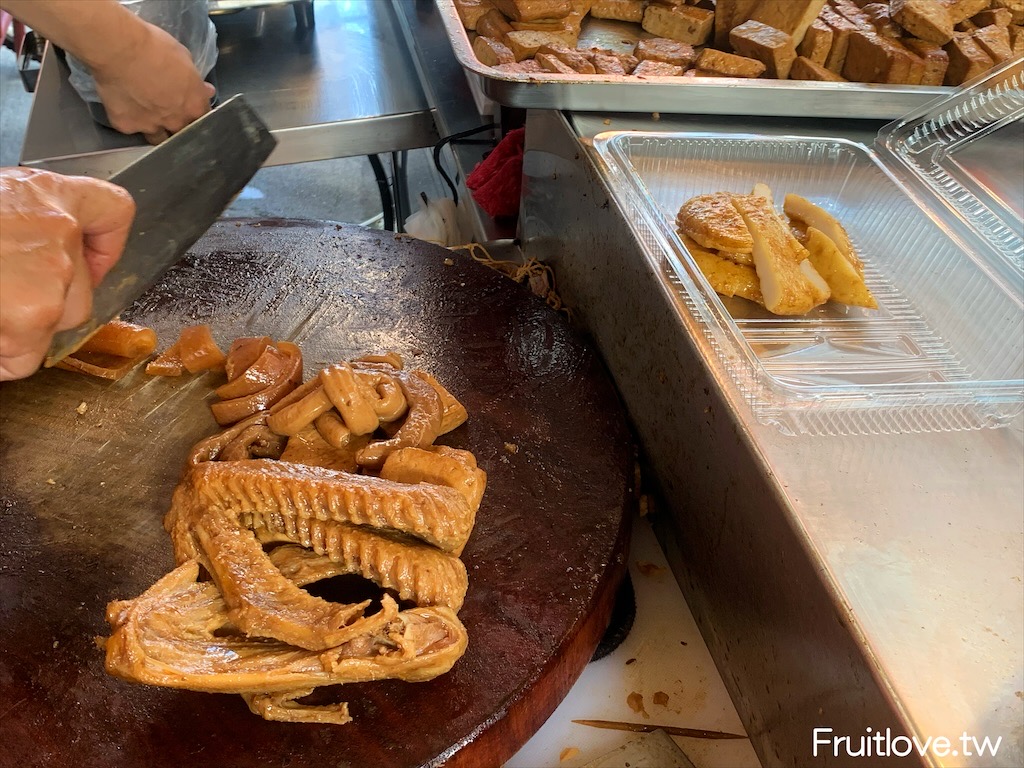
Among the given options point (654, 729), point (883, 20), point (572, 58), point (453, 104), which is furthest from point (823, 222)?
point (453, 104)

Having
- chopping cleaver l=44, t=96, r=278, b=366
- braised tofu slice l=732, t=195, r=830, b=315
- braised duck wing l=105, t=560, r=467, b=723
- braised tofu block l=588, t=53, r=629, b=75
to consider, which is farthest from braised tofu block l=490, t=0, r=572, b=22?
braised duck wing l=105, t=560, r=467, b=723

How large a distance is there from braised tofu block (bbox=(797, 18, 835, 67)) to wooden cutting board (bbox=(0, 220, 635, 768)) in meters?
1.25

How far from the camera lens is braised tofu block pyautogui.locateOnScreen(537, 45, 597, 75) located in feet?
6.72

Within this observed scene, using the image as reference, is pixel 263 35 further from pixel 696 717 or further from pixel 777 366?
pixel 696 717

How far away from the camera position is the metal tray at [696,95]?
1.86 metres

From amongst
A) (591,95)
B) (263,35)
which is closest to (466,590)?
(591,95)

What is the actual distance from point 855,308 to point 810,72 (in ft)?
2.96

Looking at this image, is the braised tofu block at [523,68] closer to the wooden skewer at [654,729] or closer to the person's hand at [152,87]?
the person's hand at [152,87]

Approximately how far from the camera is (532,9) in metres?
2.29

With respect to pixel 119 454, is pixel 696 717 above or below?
below

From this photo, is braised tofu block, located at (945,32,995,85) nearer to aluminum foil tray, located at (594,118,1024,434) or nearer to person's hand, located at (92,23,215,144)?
aluminum foil tray, located at (594,118,1024,434)

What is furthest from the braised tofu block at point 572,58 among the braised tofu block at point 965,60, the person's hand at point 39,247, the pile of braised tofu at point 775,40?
the person's hand at point 39,247

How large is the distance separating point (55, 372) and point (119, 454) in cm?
34

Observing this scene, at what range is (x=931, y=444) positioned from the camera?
1.25m
